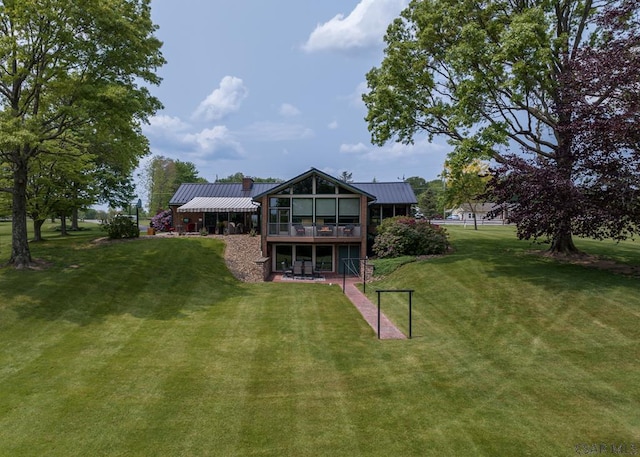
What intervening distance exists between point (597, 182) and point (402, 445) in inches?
528

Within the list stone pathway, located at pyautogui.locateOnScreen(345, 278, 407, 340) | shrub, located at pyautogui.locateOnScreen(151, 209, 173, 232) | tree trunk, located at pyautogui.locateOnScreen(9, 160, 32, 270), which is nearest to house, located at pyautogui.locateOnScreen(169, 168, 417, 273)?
stone pathway, located at pyautogui.locateOnScreen(345, 278, 407, 340)

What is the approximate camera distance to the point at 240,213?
114ft

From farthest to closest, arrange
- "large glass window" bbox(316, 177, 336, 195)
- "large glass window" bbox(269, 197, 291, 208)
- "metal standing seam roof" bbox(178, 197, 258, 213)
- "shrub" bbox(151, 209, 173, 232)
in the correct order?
"shrub" bbox(151, 209, 173, 232) < "metal standing seam roof" bbox(178, 197, 258, 213) < "large glass window" bbox(269, 197, 291, 208) < "large glass window" bbox(316, 177, 336, 195)

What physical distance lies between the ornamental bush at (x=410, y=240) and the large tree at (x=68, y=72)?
15.9m

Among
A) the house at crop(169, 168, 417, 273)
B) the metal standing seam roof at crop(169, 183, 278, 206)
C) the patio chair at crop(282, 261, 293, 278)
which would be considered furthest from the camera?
the metal standing seam roof at crop(169, 183, 278, 206)

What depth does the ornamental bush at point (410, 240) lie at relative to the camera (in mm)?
22906

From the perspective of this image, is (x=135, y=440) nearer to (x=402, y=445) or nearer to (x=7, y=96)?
(x=402, y=445)

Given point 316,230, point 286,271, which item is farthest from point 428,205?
point 286,271

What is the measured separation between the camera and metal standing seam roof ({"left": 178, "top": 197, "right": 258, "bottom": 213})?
32375 mm

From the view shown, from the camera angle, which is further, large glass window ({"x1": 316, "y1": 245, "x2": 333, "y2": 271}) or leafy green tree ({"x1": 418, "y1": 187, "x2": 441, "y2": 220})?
leafy green tree ({"x1": 418, "y1": 187, "x2": 441, "y2": 220})

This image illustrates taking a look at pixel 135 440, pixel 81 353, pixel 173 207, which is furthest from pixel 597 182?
pixel 173 207

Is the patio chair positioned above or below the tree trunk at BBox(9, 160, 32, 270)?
below

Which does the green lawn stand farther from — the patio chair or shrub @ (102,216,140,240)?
shrub @ (102,216,140,240)

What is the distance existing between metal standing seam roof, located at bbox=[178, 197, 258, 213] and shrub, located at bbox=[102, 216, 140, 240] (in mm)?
5361
